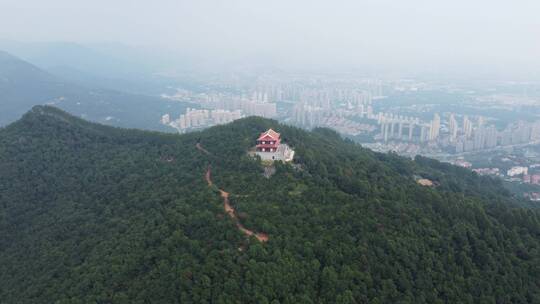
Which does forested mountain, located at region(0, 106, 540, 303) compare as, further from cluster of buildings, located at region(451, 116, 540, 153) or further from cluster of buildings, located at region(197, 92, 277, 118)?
cluster of buildings, located at region(197, 92, 277, 118)

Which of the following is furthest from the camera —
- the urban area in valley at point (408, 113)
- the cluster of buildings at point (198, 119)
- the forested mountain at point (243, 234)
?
the cluster of buildings at point (198, 119)

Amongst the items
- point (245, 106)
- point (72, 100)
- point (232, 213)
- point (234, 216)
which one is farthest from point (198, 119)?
point (234, 216)

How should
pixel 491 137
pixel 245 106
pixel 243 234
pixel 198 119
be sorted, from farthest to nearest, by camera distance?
1. pixel 245 106
2. pixel 198 119
3. pixel 491 137
4. pixel 243 234

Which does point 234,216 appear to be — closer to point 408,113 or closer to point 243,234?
point 243,234

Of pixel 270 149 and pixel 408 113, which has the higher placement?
pixel 270 149

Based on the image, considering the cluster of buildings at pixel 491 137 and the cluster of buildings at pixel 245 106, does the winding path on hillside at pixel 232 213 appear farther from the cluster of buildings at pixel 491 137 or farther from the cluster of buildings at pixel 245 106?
the cluster of buildings at pixel 245 106

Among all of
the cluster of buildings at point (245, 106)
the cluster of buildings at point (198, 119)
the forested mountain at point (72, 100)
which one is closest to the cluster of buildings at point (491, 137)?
the cluster of buildings at point (245, 106)
